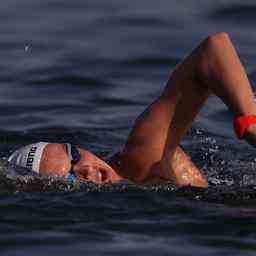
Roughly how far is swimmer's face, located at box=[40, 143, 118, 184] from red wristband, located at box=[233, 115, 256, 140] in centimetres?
95

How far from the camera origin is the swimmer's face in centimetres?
861

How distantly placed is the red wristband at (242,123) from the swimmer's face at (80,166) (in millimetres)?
948

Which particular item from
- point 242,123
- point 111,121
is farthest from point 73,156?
point 111,121

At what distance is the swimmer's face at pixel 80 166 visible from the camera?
28.2ft

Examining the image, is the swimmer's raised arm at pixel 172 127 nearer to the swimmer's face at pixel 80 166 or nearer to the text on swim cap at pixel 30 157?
the swimmer's face at pixel 80 166

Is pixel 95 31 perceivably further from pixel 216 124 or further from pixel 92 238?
pixel 92 238

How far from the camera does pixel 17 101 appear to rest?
40.9 feet

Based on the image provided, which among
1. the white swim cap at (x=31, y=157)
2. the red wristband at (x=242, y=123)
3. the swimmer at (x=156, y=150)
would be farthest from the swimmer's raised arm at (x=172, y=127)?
the white swim cap at (x=31, y=157)

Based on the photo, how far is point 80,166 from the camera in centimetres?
864

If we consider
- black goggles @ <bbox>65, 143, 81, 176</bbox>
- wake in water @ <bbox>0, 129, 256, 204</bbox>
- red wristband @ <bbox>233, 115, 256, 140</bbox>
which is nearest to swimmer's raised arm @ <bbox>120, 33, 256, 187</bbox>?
wake in water @ <bbox>0, 129, 256, 204</bbox>

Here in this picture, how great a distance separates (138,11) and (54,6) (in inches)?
44.8

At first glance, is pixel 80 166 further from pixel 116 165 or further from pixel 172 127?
pixel 172 127

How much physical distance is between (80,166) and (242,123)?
44.8 inches

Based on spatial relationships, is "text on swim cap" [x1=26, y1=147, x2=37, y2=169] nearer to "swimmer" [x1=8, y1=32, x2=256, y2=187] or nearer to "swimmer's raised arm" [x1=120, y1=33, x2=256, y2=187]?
"swimmer" [x1=8, y1=32, x2=256, y2=187]
